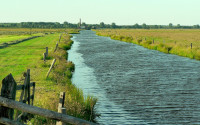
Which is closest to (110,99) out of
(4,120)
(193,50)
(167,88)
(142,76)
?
(167,88)

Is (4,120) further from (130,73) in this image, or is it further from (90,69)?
(90,69)

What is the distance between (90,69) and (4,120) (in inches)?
967

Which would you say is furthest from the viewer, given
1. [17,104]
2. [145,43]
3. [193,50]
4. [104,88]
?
[145,43]

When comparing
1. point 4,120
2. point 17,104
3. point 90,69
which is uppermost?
point 17,104

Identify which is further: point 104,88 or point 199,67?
point 199,67

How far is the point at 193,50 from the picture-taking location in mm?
42531

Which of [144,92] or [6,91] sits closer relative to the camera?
[6,91]

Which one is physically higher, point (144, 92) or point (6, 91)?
point (6, 91)

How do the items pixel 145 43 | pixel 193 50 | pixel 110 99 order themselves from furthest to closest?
pixel 145 43 < pixel 193 50 < pixel 110 99

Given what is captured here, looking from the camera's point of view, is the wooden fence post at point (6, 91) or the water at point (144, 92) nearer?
the wooden fence post at point (6, 91)

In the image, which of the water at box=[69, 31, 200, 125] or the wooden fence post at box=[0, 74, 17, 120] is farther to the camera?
the water at box=[69, 31, 200, 125]

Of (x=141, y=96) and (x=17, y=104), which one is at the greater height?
(x=17, y=104)

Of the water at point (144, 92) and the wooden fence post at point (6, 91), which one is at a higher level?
the wooden fence post at point (6, 91)

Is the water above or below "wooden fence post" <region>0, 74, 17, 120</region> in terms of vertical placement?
below
